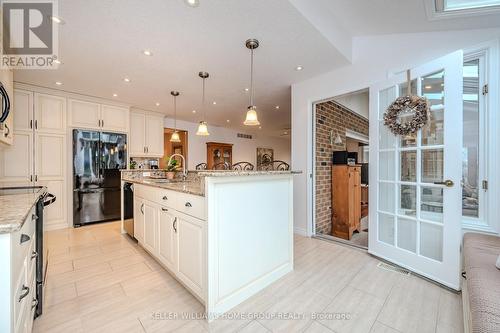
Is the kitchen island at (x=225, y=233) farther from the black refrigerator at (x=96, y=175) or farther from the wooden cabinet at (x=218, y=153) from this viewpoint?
the wooden cabinet at (x=218, y=153)

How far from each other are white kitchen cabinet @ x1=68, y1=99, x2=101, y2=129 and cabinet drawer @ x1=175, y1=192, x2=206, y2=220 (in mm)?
3401

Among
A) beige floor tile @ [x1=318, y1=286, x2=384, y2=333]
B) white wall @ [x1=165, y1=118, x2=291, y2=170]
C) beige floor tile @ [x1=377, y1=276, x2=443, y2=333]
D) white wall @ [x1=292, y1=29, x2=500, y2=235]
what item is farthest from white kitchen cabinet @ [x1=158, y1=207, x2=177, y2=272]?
white wall @ [x1=165, y1=118, x2=291, y2=170]

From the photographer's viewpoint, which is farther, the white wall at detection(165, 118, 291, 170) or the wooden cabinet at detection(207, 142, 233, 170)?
the wooden cabinet at detection(207, 142, 233, 170)

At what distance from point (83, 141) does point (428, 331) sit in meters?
5.20

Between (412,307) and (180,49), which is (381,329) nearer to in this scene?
(412,307)

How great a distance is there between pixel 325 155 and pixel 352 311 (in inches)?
94.5

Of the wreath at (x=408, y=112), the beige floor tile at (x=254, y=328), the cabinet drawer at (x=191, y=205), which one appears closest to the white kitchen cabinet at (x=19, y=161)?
the cabinet drawer at (x=191, y=205)

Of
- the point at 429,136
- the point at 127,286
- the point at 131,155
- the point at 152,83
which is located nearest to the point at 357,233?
the point at 429,136

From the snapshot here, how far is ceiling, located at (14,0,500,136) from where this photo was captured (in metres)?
1.83

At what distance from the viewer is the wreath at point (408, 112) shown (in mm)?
1975

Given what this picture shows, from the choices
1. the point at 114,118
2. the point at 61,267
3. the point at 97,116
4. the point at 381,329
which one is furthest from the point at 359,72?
the point at 97,116

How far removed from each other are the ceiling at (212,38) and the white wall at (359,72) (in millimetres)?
98

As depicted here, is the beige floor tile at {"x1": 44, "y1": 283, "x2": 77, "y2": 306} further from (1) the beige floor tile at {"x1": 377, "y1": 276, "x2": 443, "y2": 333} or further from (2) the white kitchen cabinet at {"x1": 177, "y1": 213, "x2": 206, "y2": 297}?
(1) the beige floor tile at {"x1": 377, "y1": 276, "x2": 443, "y2": 333}

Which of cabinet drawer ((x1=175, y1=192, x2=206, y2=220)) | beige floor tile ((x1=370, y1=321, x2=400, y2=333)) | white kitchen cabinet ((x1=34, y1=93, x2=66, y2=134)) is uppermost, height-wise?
white kitchen cabinet ((x1=34, y1=93, x2=66, y2=134))
